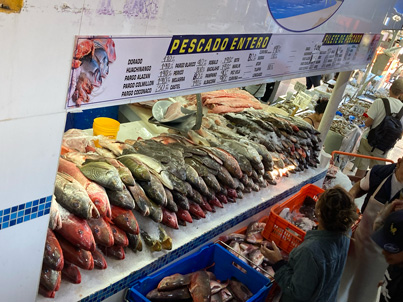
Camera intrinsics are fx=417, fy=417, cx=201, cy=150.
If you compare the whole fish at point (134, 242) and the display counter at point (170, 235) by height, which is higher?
the whole fish at point (134, 242)

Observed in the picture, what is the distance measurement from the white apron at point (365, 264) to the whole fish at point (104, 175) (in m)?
3.24

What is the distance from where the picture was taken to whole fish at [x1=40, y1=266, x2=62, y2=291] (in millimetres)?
2514

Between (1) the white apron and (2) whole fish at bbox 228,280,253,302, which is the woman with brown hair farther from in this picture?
(1) the white apron

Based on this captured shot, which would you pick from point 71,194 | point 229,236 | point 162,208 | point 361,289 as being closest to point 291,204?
point 229,236

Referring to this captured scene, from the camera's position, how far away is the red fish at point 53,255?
8.02ft

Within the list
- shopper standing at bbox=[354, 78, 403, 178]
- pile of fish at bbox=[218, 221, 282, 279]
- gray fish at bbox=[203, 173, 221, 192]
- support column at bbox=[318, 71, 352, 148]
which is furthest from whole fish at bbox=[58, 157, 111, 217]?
shopper standing at bbox=[354, 78, 403, 178]

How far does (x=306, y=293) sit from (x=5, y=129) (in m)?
2.55

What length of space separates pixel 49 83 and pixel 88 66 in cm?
23

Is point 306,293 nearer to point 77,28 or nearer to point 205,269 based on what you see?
point 205,269

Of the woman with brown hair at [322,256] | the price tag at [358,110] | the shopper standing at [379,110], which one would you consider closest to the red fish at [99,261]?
the woman with brown hair at [322,256]

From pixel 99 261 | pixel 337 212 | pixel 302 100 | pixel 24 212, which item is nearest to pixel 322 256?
pixel 337 212

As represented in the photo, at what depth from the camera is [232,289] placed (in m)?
3.65

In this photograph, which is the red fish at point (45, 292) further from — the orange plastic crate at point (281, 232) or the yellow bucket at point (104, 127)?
the orange plastic crate at point (281, 232)

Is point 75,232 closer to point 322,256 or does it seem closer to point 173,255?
point 173,255
